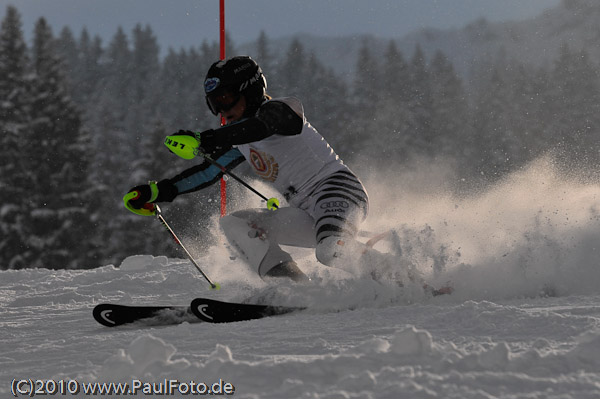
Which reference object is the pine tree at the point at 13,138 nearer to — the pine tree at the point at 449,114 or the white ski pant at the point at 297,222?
the white ski pant at the point at 297,222

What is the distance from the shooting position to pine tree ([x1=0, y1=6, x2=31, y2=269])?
21.4 metres

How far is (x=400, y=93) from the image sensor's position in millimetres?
37219

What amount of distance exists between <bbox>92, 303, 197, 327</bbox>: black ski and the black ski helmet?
4.90 feet

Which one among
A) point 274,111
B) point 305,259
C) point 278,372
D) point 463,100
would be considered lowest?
point 278,372

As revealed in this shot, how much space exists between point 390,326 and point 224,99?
7.06ft

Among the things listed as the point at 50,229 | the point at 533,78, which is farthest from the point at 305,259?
the point at 533,78

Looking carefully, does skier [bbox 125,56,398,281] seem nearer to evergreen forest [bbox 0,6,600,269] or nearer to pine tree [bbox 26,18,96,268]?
evergreen forest [bbox 0,6,600,269]

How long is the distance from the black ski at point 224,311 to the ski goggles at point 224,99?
4.83 ft

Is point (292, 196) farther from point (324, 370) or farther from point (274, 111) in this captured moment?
point (324, 370)

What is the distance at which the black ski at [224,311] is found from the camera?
337cm

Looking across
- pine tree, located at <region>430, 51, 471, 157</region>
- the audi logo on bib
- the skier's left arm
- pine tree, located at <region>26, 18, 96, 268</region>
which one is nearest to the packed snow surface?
the audi logo on bib

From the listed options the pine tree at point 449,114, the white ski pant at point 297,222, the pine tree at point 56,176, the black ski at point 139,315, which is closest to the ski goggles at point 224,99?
the white ski pant at point 297,222

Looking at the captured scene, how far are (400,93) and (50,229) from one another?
74.8ft

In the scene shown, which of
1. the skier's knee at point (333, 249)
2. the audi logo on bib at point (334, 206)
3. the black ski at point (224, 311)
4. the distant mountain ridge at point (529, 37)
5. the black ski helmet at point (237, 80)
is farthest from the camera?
the distant mountain ridge at point (529, 37)
